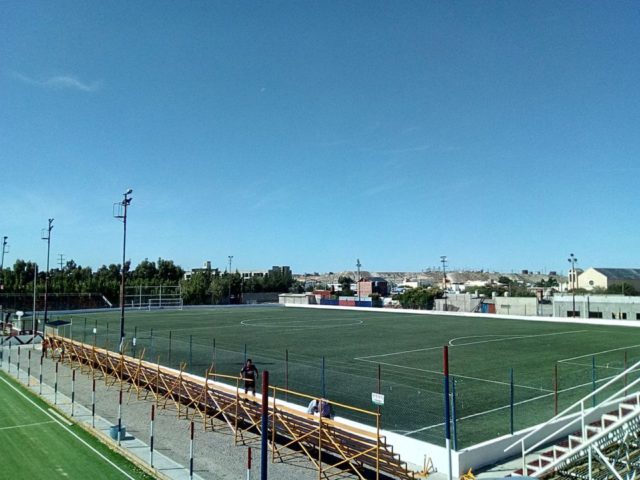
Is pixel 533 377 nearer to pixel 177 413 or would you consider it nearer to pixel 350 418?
pixel 350 418

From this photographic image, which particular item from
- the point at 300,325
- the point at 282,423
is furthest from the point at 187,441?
the point at 300,325

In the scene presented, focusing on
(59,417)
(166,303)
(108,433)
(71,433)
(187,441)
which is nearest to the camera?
(187,441)

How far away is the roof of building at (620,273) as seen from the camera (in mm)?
128538

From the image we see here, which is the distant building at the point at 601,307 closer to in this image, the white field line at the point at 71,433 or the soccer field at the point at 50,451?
the white field line at the point at 71,433

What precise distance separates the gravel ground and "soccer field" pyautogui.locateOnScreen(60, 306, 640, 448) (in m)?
3.67

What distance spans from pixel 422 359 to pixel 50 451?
1960 centimetres

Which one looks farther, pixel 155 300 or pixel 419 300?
pixel 419 300

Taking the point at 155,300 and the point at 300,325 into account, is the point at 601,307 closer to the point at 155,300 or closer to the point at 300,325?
the point at 300,325

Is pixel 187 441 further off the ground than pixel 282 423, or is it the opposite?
pixel 282 423

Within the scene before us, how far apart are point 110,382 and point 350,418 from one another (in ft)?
41.5

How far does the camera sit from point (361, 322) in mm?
57156

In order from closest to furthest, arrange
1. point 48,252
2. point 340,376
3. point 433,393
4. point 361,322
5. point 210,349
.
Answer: point 433,393, point 340,376, point 210,349, point 48,252, point 361,322

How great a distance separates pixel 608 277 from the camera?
417ft

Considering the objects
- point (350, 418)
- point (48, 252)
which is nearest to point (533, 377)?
point (350, 418)
